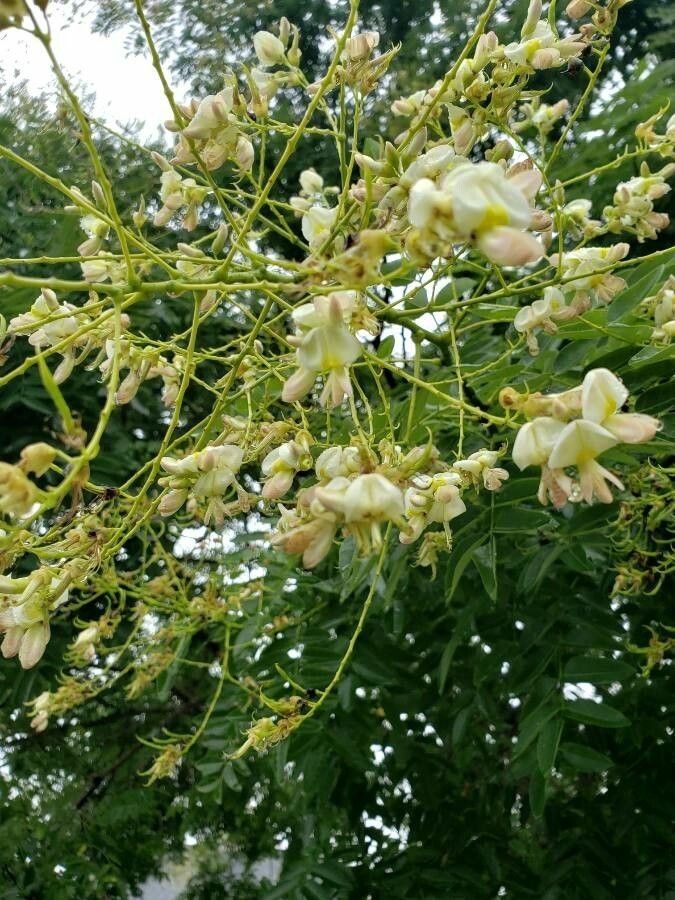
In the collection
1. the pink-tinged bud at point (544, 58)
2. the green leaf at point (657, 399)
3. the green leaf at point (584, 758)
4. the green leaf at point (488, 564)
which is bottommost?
the green leaf at point (584, 758)

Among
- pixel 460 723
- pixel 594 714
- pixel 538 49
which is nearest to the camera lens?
pixel 538 49

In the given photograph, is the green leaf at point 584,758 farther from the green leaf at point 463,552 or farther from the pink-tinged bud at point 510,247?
the pink-tinged bud at point 510,247

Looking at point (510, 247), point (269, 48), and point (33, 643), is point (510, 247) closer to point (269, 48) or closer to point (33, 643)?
point (33, 643)

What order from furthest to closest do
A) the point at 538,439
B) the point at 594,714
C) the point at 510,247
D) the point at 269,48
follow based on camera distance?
the point at 594,714 < the point at 269,48 < the point at 538,439 < the point at 510,247

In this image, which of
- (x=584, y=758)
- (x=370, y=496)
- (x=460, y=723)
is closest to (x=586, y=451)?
(x=370, y=496)

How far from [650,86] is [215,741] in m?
1.24

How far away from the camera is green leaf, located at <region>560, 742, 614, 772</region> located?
983mm

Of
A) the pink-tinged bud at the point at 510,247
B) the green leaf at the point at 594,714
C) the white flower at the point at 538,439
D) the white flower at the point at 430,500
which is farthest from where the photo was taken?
the green leaf at the point at 594,714

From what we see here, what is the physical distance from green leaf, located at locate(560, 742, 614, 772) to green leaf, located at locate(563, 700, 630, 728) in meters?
0.04

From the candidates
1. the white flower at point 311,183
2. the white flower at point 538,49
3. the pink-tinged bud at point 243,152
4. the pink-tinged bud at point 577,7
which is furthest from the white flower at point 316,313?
the white flower at point 311,183

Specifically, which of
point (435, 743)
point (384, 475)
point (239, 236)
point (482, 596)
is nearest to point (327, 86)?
point (239, 236)

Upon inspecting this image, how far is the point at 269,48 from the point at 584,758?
2.62ft

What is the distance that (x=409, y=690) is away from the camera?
4.42 ft

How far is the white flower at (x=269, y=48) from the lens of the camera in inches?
33.3
